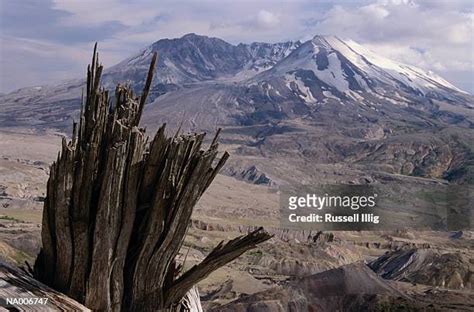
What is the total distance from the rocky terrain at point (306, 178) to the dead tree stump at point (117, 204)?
121 centimetres

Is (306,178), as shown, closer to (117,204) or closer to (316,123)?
(316,123)

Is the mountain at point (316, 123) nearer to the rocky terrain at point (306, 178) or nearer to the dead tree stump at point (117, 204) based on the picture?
the rocky terrain at point (306, 178)

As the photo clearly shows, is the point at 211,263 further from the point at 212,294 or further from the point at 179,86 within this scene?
the point at 179,86

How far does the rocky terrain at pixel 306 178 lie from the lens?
26.1m

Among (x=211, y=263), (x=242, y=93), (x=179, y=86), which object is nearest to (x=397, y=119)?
(x=242, y=93)

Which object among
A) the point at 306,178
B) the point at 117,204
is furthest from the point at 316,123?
the point at 117,204

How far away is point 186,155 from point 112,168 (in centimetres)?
84

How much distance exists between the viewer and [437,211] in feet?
246

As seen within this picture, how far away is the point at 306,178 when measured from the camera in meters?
99.9

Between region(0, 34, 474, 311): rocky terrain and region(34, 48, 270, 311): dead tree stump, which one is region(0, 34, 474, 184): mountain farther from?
region(34, 48, 270, 311): dead tree stump

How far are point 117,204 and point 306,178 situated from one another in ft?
308

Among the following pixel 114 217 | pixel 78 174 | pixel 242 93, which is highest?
pixel 242 93

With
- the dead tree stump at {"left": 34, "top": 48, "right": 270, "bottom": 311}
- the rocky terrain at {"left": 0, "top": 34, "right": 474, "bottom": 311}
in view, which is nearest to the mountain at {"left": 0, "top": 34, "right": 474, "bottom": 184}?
the rocky terrain at {"left": 0, "top": 34, "right": 474, "bottom": 311}

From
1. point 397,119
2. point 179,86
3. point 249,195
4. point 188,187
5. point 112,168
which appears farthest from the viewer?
point 179,86
